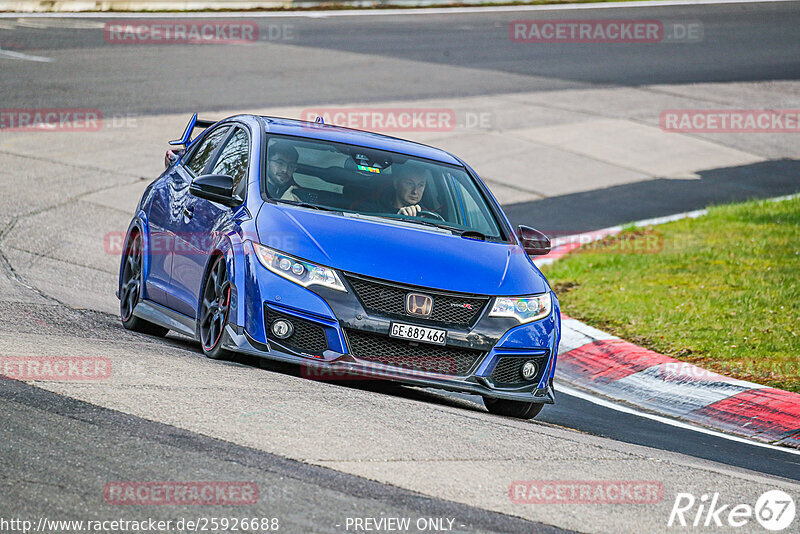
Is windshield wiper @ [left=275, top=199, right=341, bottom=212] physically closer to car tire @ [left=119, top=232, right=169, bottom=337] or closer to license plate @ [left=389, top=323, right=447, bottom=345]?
license plate @ [left=389, top=323, right=447, bottom=345]

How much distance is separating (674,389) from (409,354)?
10.0 feet

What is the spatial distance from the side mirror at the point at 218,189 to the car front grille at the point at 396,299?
1222 mm

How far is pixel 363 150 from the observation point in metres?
8.62

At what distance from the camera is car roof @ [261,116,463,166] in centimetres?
870

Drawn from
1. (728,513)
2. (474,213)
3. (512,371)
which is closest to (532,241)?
(474,213)

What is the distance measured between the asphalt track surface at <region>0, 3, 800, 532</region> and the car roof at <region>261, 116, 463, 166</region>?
5.97ft

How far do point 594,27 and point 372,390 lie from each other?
26.6 meters

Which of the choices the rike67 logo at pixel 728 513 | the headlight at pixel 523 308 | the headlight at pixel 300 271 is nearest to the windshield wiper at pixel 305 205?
the headlight at pixel 300 271

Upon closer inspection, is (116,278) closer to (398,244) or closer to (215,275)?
(215,275)

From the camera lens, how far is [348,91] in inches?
910

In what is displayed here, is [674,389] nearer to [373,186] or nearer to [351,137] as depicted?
[373,186]

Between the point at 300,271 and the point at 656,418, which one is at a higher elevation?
the point at 300,271

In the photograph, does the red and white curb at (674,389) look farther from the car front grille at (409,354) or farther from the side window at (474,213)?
the car front grille at (409,354)

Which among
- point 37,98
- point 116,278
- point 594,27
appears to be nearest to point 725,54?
point 594,27
